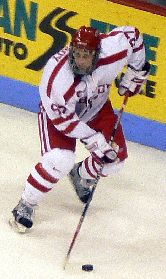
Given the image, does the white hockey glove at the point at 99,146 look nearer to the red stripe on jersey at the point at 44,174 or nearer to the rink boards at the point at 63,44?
the red stripe on jersey at the point at 44,174

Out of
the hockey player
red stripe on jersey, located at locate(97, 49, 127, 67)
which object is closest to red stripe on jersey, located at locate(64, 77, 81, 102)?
the hockey player

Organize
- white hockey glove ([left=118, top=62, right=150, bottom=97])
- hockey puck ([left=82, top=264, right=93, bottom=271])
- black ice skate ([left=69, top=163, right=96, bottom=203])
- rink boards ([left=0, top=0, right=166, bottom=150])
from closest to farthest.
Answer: hockey puck ([left=82, top=264, right=93, bottom=271]) < white hockey glove ([left=118, top=62, right=150, bottom=97]) < black ice skate ([left=69, top=163, right=96, bottom=203]) < rink boards ([left=0, top=0, right=166, bottom=150])

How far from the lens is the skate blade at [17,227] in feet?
12.2

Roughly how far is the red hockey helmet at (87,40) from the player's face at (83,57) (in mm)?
19

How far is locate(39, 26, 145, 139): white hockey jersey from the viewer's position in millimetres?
3527

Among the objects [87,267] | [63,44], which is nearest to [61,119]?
[87,267]

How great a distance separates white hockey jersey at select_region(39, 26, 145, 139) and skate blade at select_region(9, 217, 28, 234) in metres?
0.43

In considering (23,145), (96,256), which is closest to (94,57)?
(96,256)

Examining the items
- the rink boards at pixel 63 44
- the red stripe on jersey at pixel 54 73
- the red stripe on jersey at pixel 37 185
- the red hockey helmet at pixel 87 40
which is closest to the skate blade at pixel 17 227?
the red stripe on jersey at pixel 37 185

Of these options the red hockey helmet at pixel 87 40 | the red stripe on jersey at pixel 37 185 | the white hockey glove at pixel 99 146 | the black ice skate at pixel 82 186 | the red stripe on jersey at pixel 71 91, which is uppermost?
the red hockey helmet at pixel 87 40

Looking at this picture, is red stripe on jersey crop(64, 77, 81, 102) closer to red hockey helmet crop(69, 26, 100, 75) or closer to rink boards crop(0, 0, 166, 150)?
red hockey helmet crop(69, 26, 100, 75)

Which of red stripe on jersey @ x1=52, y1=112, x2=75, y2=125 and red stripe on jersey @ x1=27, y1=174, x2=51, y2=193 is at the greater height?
red stripe on jersey @ x1=52, y1=112, x2=75, y2=125

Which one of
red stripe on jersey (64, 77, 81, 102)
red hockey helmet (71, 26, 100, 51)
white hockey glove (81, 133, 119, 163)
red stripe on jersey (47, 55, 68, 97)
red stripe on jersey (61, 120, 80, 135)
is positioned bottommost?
white hockey glove (81, 133, 119, 163)

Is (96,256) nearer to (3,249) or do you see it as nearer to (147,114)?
(3,249)
